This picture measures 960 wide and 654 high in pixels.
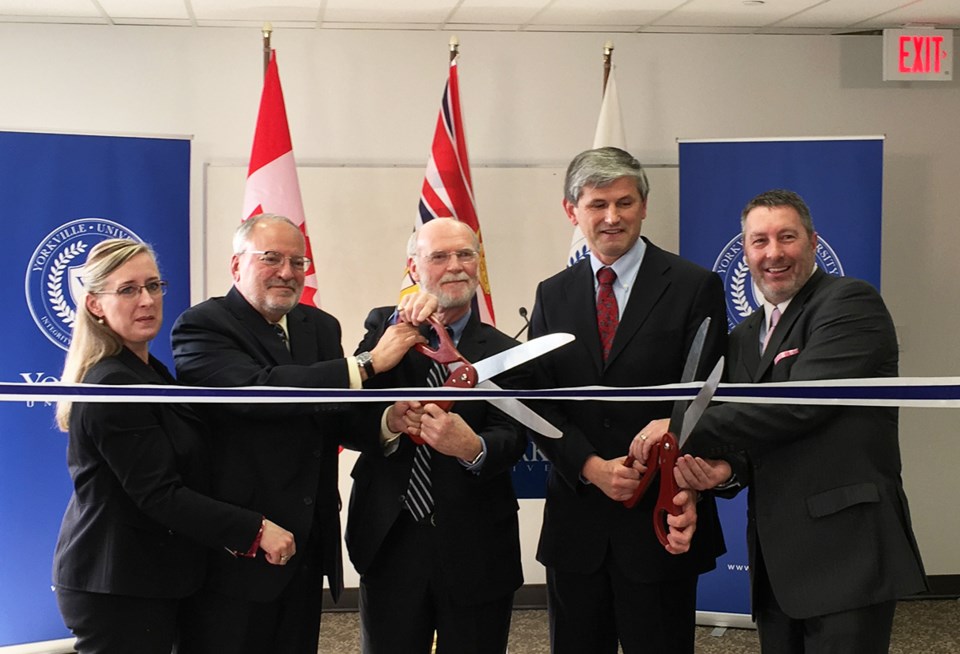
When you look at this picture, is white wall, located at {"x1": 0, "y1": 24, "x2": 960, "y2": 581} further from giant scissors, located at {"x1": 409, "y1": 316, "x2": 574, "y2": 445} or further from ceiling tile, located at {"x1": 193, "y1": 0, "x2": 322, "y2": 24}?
giant scissors, located at {"x1": 409, "y1": 316, "x2": 574, "y2": 445}

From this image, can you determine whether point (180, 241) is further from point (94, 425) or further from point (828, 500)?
point (828, 500)

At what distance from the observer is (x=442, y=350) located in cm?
256

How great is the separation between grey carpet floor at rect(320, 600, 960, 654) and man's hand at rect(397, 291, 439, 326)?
297 cm

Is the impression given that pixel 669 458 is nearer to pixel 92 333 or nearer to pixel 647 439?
pixel 647 439

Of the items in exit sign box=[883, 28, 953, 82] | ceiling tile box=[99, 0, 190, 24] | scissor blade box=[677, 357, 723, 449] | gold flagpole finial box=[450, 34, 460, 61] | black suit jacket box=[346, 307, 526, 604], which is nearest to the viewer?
scissor blade box=[677, 357, 723, 449]

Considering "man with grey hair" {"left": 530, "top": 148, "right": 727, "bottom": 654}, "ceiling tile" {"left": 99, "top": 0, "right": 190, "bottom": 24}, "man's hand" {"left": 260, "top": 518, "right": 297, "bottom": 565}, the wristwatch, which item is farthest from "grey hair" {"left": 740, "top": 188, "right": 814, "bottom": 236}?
"ceiling tile" {"left": 99, "top": 0, "right": 190, "bottom": 24}

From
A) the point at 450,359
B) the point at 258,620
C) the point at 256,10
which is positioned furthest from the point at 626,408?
the point at 256,10

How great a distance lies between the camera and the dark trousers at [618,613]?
273cm

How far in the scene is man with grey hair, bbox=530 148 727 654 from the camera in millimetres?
2729

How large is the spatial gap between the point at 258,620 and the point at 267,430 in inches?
19.8

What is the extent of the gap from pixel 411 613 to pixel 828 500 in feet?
3.71

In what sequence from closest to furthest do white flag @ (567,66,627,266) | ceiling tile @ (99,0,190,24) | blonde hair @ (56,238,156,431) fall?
1. blonde hair @ (56,238,156,431)
2. ceiling tile @ (99,0,190,24)
3. white flag @ (567,66,627,266)

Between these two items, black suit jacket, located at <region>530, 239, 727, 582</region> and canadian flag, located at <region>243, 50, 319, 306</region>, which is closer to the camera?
black suit jacket, located at <region>530, 239, 727, 582</region>

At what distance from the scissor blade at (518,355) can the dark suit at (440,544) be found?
0.21m
